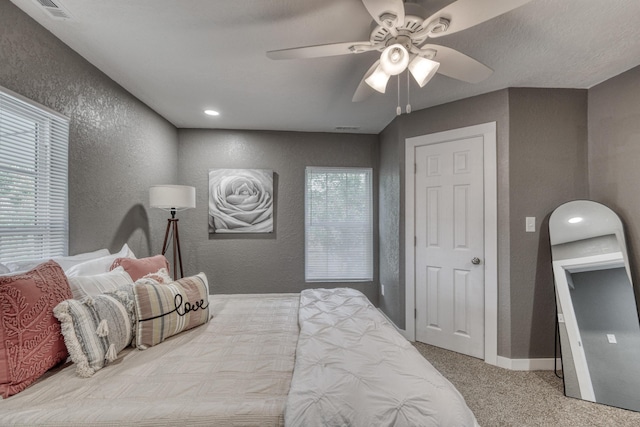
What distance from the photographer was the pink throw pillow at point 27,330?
1.00m

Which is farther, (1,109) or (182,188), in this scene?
(182,188)

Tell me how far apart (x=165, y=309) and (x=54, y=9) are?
174cm

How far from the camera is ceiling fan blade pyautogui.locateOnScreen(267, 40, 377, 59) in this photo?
4.27 ft

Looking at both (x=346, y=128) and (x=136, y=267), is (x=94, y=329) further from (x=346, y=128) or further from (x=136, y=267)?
(x=346, y=128)

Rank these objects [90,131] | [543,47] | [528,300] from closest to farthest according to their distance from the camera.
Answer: [543,47]
[90,131]
[528,300]

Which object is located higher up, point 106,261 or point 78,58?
point 78,58

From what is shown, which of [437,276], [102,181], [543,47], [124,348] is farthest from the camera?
[437,276]

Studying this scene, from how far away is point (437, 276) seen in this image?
9.00 ft

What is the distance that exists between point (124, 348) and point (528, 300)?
9.82 ft

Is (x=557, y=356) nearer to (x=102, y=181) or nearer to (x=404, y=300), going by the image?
(x=404, y=300)

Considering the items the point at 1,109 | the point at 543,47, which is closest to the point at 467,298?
the point at 543,47

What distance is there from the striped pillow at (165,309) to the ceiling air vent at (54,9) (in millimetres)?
1544

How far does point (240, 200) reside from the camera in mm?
3490

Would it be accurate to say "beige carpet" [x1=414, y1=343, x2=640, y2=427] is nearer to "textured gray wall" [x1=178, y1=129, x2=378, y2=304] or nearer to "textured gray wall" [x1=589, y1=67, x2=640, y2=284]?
"textured gray wall" [x1=589, y1=67, x2=640, y2=284]
